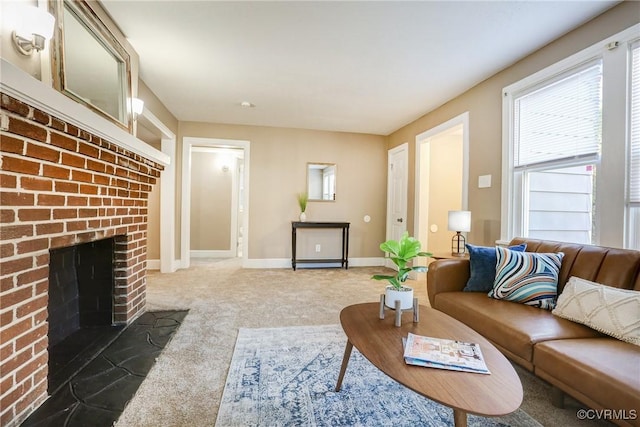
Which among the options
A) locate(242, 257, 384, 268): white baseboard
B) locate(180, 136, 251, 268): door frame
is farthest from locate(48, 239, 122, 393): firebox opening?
locate(242, 257, 384, 268): white baseboard

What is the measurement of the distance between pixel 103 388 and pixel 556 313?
2615 mm

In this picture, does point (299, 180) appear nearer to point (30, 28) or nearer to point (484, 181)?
point (484, 181)

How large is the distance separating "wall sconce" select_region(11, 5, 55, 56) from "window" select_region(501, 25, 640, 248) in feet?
10.8

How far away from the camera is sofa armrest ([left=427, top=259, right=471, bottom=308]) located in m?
2.25

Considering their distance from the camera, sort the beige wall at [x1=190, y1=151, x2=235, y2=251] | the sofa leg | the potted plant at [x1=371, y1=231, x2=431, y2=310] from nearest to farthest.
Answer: the sofa leg, the potted plant at [x1=371, y1=231, x2=431, y2=310], the beige wall at [x1=190, y1=151, x2=235, y2=251]

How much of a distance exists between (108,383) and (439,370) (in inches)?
68.9

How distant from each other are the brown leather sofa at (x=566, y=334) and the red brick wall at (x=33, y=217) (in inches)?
94.0

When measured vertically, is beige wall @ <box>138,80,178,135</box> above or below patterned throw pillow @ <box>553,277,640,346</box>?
above

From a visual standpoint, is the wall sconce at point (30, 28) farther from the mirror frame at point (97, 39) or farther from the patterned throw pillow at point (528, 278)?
the patterned throw pillow at point (528, 278)

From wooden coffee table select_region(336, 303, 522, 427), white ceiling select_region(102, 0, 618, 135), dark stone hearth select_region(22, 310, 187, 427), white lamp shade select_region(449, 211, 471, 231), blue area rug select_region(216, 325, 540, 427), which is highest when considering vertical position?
white ceiling select_region(102, 0, 618, 135)

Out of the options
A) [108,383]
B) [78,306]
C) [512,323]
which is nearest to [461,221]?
[512,323]

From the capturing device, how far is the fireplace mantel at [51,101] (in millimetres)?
1033

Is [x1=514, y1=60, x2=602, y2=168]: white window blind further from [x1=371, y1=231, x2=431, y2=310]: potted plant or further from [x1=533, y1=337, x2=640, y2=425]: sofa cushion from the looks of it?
[x1=371, y1=231, x2=431, y2=310]: potted plant

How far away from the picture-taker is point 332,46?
244 centimetres
